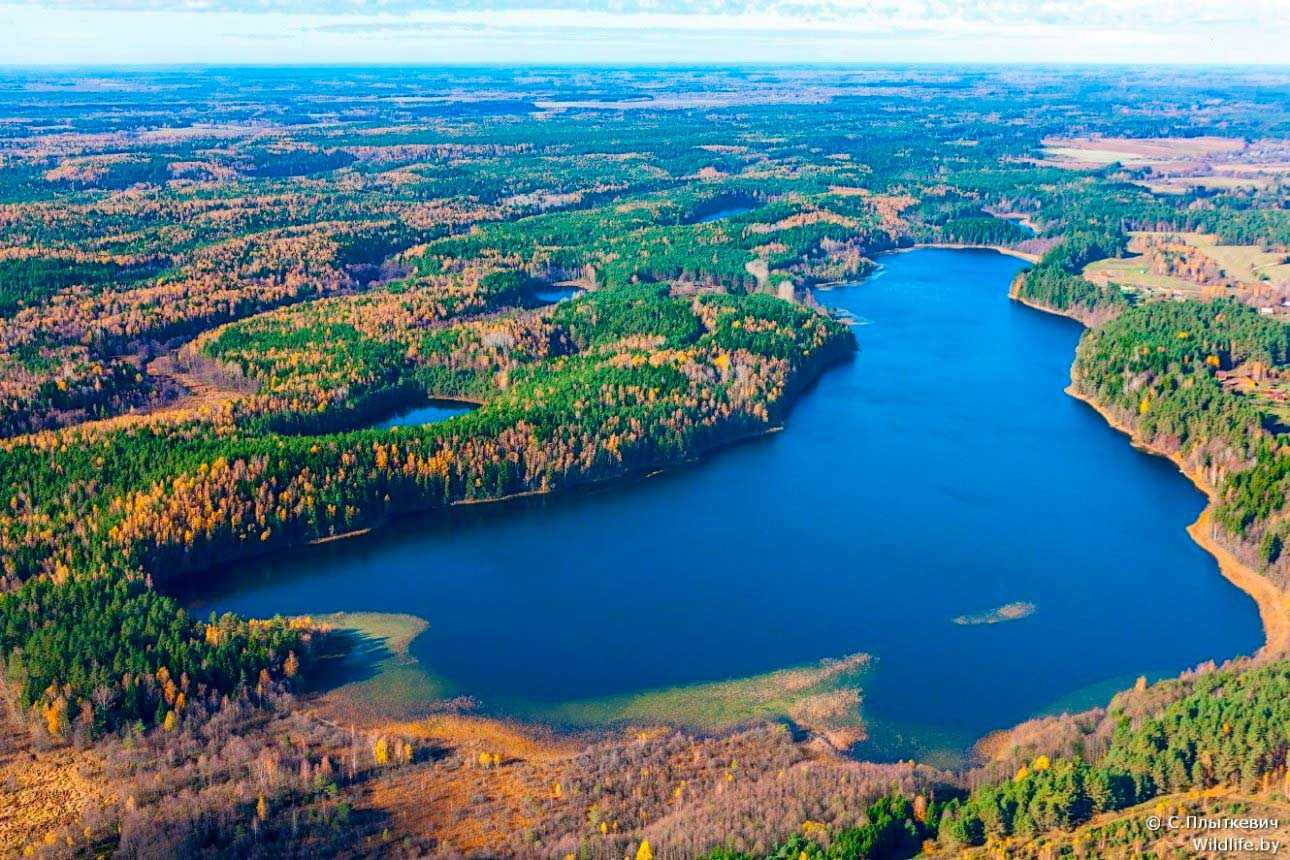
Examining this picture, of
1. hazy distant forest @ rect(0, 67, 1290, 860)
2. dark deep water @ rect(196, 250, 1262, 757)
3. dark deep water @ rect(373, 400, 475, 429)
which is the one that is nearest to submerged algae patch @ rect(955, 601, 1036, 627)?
dark deep water @ rect(196, 250, 1262, 757)

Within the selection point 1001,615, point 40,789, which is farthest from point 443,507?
point 1001,615

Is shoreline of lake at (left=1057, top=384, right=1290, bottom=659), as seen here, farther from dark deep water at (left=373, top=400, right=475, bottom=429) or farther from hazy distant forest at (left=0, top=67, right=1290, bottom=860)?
dark deep water at (left=373, top=400, right=475, bottom=429)

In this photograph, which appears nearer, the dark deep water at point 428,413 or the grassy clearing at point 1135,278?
the dark deep water at point 428,413

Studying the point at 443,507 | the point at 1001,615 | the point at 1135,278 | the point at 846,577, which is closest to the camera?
the point at 1001,615

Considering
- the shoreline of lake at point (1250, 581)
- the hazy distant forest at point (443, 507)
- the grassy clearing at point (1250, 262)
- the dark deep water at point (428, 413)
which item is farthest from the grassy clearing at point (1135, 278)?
the dark deep water at point (428, 413)

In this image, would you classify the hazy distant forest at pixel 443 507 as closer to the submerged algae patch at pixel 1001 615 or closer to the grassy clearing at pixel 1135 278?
the grassy clearing at pixel 1135 278

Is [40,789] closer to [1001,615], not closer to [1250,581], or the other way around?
[1001,615]

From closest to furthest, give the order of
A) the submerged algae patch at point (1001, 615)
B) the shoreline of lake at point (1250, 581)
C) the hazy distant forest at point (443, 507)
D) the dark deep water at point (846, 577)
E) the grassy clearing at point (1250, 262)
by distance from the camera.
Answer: the hazy distant forest at point (443, 507) → the dark deep water at point (846, 577) → the shoreline of lake at point (1250, 581) → the submerged algae patch at point (1001, 615) → the grassy clearing at point (1250, 262)

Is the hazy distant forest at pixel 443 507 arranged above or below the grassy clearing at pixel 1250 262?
below

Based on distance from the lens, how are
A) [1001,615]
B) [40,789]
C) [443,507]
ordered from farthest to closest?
[443,507], [1001,615], [40,789]

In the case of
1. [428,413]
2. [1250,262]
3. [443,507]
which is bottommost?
[443,507]
